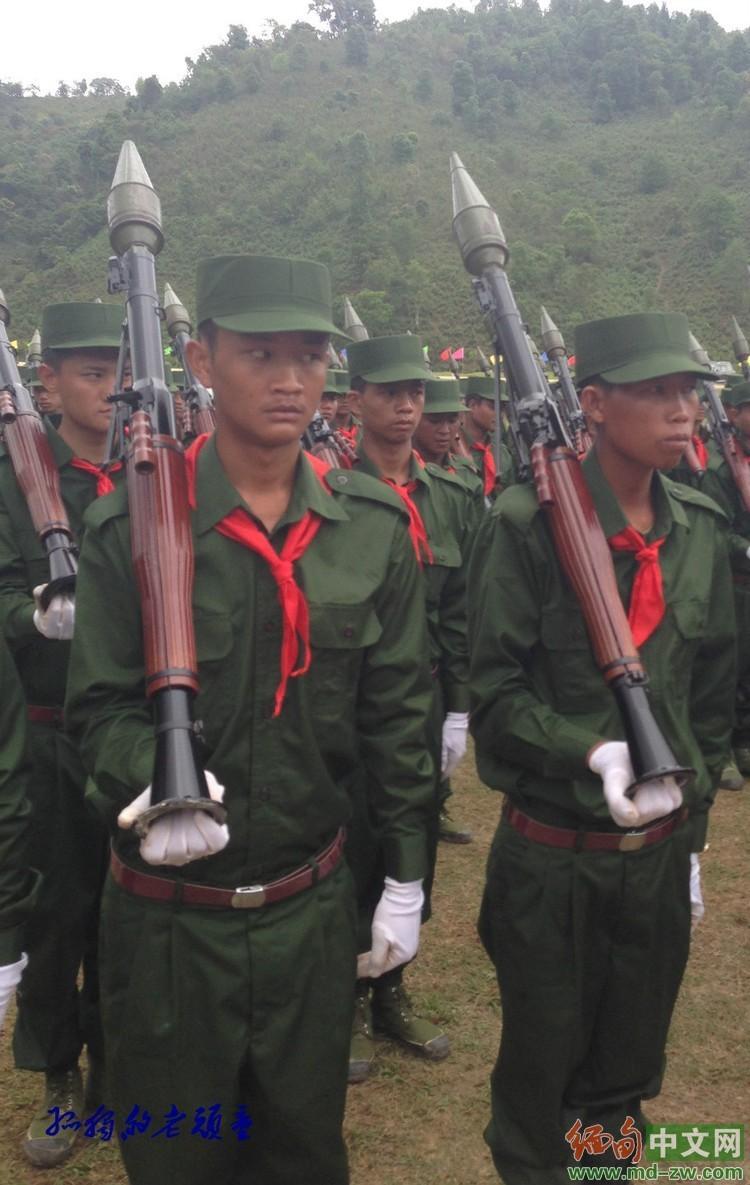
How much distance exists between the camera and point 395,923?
7.97 feet

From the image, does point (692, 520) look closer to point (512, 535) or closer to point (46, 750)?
point (512, 535)

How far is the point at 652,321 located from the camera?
2.70 metres

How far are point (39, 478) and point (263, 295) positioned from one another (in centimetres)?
162

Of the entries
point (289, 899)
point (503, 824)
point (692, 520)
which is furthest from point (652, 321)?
point (289, 899)

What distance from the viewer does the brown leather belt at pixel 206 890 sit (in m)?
2.15

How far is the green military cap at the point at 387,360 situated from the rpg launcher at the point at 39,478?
1.70m

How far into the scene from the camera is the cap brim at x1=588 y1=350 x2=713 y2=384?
262 cm

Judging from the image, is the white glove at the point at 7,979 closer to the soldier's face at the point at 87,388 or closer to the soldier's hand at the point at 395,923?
the soldier's hand at the point at 395,923

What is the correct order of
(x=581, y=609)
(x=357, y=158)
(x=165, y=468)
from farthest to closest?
(x=357, y=158), (x=581, y=609), (x=165, y=468)

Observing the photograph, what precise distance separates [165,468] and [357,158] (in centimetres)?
6833

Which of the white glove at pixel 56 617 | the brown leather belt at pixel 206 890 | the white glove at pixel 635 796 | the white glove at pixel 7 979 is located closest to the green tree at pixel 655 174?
the white glove at pixel 56 617

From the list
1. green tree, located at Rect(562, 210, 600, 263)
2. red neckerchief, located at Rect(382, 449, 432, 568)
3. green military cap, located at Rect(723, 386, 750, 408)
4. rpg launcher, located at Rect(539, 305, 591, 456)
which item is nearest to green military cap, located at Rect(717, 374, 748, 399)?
green military cap, located at Rect(723, 386, 750, 408)

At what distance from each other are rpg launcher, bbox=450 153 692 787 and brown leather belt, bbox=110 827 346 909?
86 cm

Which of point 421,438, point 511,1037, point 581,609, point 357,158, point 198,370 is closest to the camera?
point 198,370
